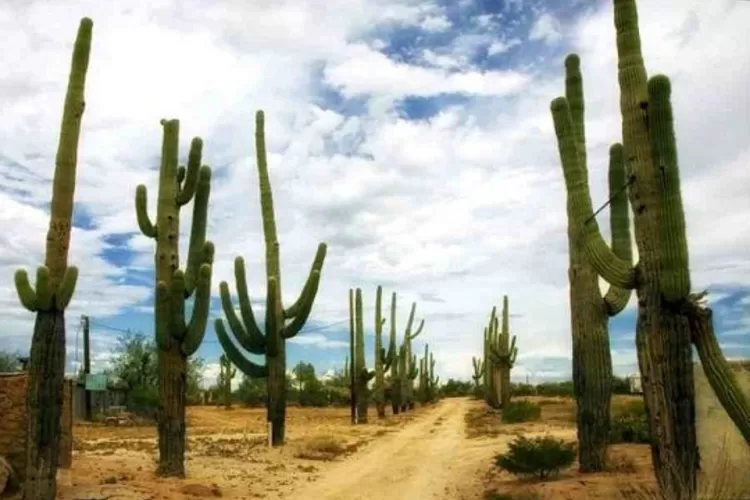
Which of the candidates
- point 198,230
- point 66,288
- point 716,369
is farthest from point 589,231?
point 198,230

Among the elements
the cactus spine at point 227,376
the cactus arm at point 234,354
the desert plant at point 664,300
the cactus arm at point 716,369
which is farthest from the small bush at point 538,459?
the cactus spine at point 227,376

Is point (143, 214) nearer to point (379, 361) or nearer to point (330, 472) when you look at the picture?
point (330, 472)

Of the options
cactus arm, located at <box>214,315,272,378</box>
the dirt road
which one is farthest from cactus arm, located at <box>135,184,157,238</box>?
cactus arm, located at <box>214,315,272,378</box>

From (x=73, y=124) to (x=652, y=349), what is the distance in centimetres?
764

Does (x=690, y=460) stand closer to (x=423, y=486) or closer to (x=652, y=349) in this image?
(x=652, y=349)

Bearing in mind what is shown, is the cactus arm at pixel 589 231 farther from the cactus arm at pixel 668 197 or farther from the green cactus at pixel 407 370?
the green cactus at pixel 407 370

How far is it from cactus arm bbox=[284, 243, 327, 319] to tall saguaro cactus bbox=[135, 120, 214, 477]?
208 inches

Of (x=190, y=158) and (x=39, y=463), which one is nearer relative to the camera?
(x=39, y=463)

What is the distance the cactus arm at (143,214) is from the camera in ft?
44.9

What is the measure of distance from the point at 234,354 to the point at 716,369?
13577mm

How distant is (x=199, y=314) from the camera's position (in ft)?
43.0

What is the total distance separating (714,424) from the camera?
9531 millimetres

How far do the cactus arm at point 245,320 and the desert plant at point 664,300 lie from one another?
11764 mm

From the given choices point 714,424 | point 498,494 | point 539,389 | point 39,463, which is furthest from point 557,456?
point 539,389
